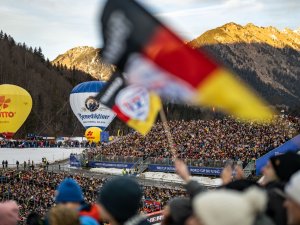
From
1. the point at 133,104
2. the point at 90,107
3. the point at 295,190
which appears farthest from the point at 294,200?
the point at 90,107

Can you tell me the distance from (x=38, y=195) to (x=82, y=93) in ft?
96.7

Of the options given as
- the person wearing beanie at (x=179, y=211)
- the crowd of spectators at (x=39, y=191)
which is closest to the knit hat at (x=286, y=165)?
the person wearing beanie at (x=179, y=211)

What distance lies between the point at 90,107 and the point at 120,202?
52.3 meters

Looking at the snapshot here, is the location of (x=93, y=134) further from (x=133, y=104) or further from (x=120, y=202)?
(x=120, y=202)

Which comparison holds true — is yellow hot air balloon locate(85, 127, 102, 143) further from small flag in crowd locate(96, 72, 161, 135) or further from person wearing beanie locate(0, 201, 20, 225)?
person wearing beanie locate(0, 201, 20, 225)

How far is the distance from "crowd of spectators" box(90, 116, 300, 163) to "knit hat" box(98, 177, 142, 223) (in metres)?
27.1

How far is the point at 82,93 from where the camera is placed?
2192 inches

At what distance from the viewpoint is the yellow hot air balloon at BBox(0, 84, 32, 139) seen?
1922 inches

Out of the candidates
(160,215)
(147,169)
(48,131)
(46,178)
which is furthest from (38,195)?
(48,131)

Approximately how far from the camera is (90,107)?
5500cm

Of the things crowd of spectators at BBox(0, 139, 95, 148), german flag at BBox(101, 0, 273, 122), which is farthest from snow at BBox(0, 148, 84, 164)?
german flag at BBox(101, 0, 273, 122)

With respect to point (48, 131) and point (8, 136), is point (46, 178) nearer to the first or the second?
point (8, 136)

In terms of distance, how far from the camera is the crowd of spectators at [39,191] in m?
25.6

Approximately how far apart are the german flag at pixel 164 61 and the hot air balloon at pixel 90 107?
50.7 meters
